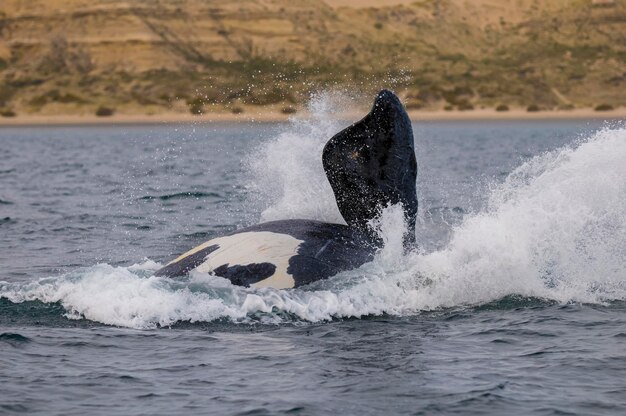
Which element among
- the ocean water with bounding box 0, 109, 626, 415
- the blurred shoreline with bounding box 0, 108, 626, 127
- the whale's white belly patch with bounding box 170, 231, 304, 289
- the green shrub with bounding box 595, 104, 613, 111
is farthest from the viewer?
the blurred shoreline with bounding box 0, 108, 626, 127

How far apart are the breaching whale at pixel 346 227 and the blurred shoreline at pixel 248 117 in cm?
7825

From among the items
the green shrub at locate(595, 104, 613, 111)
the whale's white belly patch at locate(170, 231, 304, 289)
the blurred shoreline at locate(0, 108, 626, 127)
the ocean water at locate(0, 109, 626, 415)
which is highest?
the whale's white belly patch at locate(170, 231, 304, 289)

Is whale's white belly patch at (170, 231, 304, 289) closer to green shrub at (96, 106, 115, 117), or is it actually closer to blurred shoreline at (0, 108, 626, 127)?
blurred shoreline at (0, 108, 626, 127)

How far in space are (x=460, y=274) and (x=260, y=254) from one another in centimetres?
261

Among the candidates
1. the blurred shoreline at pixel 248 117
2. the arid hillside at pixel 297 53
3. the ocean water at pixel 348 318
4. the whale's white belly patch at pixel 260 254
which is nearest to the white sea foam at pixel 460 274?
the ocean water at pixel 348 318

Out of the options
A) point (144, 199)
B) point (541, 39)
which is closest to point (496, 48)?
point (541, 39)

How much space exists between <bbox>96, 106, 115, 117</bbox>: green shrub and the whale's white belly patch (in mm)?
85561

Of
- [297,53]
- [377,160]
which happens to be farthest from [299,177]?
[297,53]

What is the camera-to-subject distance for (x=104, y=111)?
97.4 m

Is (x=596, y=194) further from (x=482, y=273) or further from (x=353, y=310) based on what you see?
(x=353, y=310)

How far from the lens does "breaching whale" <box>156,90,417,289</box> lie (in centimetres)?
1296

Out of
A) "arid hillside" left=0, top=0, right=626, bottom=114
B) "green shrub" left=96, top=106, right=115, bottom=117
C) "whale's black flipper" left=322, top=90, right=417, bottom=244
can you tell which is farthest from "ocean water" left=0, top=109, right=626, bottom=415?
"arid hillside" left=0, top=0, right=626, bottom=114

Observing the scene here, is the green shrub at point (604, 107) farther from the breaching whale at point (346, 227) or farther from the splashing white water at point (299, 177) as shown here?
the breaching whale at point (346, 227)

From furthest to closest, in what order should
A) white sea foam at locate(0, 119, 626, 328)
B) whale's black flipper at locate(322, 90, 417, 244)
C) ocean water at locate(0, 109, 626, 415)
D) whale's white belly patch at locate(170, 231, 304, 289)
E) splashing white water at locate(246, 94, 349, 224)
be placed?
1. splashing white water at locate(246, 94, 349, 224)
2. whale's black flipper at locate(322, 90, 417, 244)
3. whale's white belly patch at locate(170, 231, 304, 289)
4. white sea foam at locate(0, 119, 626, 328)
5. ocean water at locate(0, 109, 626, 415)
